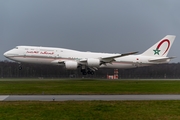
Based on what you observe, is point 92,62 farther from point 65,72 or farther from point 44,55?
point 65,72

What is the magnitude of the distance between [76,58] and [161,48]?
1793cm

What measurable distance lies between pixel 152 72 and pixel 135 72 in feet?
15.3

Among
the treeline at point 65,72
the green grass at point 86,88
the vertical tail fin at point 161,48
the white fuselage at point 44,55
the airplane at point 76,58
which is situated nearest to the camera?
the green grass at point 86,88

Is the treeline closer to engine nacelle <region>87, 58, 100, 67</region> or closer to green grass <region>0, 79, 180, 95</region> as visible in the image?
engine nacelle <region>87, 58, 100, 67</region>

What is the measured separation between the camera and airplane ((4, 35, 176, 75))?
45228mm

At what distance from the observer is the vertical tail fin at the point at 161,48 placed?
54906 mm

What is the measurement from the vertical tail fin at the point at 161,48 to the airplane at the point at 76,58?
1.10 m

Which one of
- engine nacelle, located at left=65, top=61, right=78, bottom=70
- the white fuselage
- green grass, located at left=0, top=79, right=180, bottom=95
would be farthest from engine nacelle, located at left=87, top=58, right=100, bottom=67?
green grass, located at left=0, top=79, right=180, bottom=95

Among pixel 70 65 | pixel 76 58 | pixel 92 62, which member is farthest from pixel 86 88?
pixel 76 58

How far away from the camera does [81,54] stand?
48.8m

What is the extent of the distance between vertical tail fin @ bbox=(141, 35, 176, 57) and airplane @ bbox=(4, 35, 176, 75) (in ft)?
3.62

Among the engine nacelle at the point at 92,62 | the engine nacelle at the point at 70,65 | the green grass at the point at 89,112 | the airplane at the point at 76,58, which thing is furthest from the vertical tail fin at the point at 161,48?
the green grass at the point at 89,112

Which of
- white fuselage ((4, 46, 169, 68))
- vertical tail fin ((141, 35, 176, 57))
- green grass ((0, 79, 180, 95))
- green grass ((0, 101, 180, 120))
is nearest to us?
green grass ((0, 101, 180, 120))

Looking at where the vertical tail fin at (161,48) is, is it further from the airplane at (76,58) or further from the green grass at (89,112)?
the green grass at (89,112)
